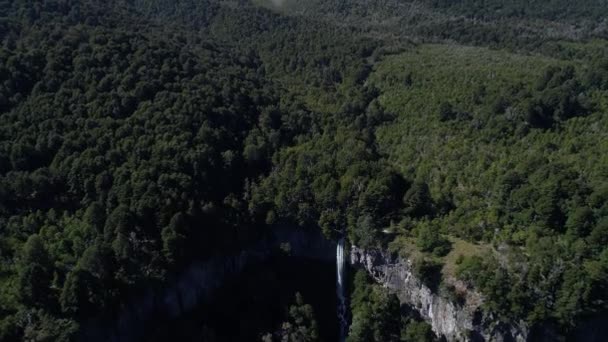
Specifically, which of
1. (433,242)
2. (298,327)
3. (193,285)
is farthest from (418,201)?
(193,285)

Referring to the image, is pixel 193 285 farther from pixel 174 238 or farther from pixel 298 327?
pixel 298 327

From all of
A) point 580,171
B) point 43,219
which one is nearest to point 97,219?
point 43,219

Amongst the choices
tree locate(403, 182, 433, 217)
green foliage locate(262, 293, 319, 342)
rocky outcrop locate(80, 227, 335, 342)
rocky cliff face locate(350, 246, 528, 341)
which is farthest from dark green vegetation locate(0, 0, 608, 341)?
rocky cliff face locate(350, 246, 528, 341)

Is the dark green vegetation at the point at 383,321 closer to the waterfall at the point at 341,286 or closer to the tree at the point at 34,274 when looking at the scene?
the waterfall at the point at 341,286

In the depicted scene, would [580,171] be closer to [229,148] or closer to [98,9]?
[229,148]

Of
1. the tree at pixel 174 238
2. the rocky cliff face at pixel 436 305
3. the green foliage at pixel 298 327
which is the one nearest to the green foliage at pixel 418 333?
the rocky cliff face at pixel 436 305

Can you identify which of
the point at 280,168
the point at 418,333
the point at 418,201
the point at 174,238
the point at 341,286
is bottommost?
the point at 341,286
